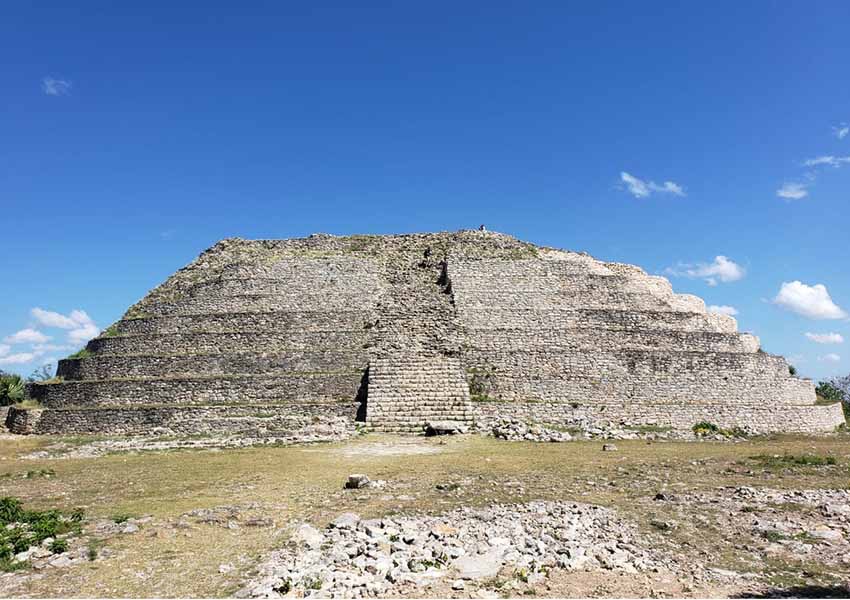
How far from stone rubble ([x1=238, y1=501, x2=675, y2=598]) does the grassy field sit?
0.58m

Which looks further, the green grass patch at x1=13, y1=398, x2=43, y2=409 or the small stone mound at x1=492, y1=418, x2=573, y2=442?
the green grass patch at x1=13, y1=398, x2=43, y2=409

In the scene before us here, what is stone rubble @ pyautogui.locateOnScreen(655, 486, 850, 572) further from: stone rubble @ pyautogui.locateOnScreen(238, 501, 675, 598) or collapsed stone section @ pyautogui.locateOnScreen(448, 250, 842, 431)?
collapsed stone section @ pyautogui.locateOnScreen(448, 250, 842, 431)

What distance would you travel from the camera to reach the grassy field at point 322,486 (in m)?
7.94

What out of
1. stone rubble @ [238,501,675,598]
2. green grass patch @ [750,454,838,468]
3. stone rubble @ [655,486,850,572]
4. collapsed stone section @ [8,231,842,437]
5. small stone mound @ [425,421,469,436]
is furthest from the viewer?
collapsed stone section @ [8,231,842,437]

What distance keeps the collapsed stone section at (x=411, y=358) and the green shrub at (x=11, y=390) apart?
4423 mm

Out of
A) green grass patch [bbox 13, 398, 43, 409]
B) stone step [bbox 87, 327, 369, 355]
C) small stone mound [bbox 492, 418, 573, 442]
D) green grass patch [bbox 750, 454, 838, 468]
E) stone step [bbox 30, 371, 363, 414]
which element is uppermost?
stone step [bbox 87, 327, 369, 355]

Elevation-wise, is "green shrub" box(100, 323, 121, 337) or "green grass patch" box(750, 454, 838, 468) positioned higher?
"green shrub" box(100, 323, 121, 337)

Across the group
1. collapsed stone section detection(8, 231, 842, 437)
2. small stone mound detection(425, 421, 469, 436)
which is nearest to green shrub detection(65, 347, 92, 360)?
collapsed stone section detection(8, 231, 842, 437)

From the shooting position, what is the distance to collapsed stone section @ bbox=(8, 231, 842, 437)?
24.9 metres

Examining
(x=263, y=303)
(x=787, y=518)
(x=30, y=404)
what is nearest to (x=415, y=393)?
(x=263, y=303)

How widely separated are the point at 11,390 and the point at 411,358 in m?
22.3

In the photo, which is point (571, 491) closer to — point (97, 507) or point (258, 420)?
point (97, 507)

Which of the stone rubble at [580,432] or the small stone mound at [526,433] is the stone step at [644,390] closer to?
the stone rubble at [580,432]

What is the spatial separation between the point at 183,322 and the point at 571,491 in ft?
81.2
